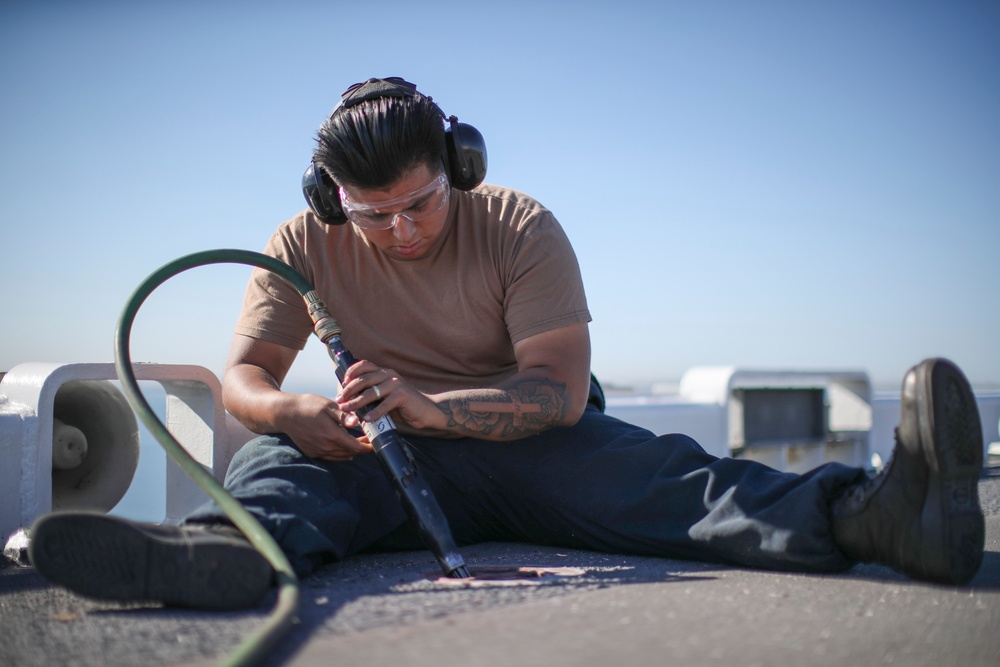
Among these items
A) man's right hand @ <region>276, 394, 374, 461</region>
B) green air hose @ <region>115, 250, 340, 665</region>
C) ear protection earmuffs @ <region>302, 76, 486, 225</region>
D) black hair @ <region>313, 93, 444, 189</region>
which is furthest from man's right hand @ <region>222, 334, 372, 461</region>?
black hair @ <region>313, 93, 444, 189</region>

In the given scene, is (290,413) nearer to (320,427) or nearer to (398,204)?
(320,427)

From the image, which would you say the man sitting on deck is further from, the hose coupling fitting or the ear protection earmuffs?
the hose coupling fitting

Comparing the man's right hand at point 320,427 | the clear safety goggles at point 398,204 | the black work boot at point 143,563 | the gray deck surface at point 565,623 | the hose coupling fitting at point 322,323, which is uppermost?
the clear safety goggles at point 398,204

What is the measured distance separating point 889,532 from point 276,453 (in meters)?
1.51

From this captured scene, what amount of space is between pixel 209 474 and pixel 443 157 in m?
1.21

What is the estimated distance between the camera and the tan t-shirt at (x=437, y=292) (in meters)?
2.62

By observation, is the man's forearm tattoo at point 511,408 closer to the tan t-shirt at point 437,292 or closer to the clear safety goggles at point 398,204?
the tan t-shirt at point 437,292

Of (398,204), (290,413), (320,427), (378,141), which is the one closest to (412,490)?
(320,427)

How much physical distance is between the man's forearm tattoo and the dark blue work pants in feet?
0.46

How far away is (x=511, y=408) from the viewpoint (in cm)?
237

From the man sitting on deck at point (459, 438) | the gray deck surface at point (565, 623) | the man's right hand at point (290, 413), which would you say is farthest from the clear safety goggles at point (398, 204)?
the gray deck surface at point (565, 623)

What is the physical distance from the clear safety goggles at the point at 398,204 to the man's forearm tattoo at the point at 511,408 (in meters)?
0.56

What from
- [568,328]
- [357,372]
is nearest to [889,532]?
[568,328]

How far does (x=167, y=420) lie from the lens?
3215 mm
